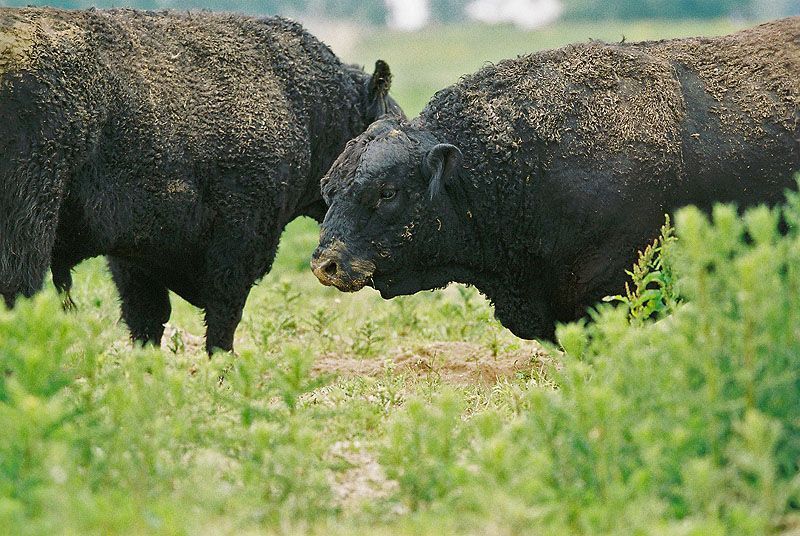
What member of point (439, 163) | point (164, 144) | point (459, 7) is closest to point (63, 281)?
point (164, 144)

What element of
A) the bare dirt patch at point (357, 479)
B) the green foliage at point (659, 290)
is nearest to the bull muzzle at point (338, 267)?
the bare dirt patch at point (357, 479)

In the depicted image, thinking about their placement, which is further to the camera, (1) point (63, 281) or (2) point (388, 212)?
(1) point (63, 281)

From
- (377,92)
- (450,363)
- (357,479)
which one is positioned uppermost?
(377,92)

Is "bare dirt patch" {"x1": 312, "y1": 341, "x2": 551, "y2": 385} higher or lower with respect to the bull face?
lower

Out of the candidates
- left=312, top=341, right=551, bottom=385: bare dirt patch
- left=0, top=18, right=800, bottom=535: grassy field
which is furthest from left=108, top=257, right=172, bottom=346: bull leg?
left=0, top=18, right=800, bottom=535: grassy field

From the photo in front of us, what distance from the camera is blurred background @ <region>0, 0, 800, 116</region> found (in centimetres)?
5094

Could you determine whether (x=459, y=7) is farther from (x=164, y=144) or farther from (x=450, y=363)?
(x=164, y=144)

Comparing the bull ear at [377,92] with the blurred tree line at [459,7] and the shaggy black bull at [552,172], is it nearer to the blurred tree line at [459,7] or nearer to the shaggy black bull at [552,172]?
the shaggy black bull at [552,172]

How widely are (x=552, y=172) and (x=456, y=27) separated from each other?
2766 inches

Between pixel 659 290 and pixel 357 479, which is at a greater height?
pixel 659 290

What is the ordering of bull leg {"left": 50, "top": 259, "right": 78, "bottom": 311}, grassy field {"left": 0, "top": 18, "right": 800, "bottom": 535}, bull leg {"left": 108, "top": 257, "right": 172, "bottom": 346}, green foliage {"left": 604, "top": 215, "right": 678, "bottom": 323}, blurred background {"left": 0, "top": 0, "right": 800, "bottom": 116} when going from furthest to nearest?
1. blurred background {"left": 0, "top": 0, "right": 800, "bottom": 116}
2. bull leg {"left": 108, "top": 257, "right": 172, "bottom": 346}
3. bull leg {"left": 50, "top": 259, "right": 78, "bottom": 311}
4. green foliage {"left": 604, "top": 215, "right": 678, "bottom": 323}
5. grassy field {"left": 0, "top": 18, "right": 800, "bottom": 535}

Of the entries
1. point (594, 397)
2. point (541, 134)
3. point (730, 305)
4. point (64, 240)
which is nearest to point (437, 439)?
point (594, 397)

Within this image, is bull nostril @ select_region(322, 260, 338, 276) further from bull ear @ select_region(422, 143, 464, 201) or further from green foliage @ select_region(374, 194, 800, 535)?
green foliage @ select_region(374, 194, 800, 535)

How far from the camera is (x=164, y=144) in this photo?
7086 mm
